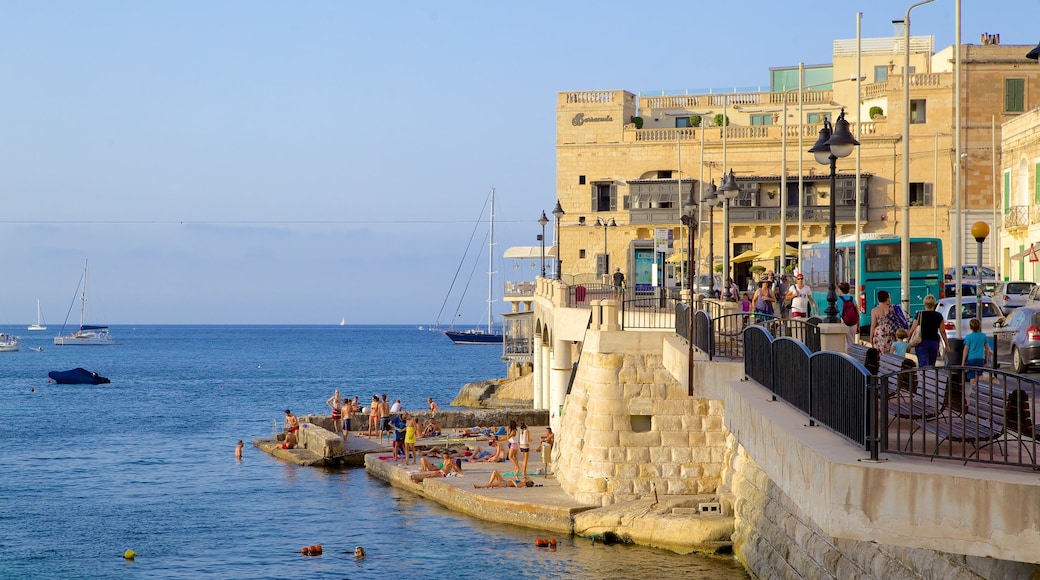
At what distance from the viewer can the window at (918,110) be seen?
61.1 meters

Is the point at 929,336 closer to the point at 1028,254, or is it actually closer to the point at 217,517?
the point at 217,517

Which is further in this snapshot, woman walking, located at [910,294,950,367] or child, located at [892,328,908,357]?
child, located at [892,328,908,357]

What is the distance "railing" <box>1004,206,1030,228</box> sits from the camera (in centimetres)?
4191

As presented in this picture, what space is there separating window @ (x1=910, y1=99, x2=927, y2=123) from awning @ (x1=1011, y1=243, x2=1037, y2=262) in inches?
787

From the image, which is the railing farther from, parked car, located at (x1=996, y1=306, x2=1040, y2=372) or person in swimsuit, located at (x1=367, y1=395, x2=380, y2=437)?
person in swimsuit, located at (x1=367, y1=395, x2=380, y2=437)

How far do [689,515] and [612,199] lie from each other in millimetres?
44872

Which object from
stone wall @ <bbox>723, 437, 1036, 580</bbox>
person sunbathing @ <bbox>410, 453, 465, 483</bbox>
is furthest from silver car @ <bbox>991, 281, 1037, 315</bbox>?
person sunbathing @ <bbox>410, 453, 465, 483</bbox>

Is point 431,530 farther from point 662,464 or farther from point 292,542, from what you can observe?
point 662,464

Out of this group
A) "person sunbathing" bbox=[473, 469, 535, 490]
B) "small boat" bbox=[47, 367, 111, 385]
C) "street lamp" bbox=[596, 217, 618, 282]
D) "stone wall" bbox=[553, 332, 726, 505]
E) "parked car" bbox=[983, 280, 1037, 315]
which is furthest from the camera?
"small boat" bbox=[47, 367, 111, 385]

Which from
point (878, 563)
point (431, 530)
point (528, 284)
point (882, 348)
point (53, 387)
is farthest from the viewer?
point (53, 387)

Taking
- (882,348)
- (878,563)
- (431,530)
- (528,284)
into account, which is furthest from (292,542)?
(528,284)

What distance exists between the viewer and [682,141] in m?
65.4

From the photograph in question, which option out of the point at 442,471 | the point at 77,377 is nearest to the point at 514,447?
the point at 442,471

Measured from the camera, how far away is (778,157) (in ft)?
208
